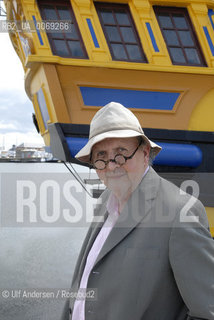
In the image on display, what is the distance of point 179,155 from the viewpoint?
4.22 metres

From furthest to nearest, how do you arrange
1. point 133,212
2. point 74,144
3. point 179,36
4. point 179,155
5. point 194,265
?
point 179,36
point 179,155
point 74,144
point 133,212
point 194,265

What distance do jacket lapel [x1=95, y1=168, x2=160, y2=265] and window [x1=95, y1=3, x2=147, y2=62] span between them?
3306 millimetres

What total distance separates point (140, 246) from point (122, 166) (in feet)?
1.08

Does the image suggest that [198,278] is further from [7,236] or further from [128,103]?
[7,236]

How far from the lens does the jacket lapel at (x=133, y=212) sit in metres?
1.17

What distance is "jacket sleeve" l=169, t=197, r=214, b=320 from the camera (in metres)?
1.02

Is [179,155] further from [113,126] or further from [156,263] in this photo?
[156,263]

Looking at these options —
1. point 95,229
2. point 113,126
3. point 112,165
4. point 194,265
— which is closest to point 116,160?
point 112,165

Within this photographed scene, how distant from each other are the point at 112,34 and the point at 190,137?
1.68m

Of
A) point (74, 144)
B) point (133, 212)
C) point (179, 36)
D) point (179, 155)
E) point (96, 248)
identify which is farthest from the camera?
point (179, 36)

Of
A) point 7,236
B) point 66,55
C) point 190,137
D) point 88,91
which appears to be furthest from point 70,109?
point 7,236

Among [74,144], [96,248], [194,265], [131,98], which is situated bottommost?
[194,265]

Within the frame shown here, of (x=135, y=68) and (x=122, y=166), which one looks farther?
(x=135, y=68)

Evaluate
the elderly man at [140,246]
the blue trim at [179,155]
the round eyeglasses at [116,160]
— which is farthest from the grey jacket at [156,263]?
the blue trim at [179,155]
